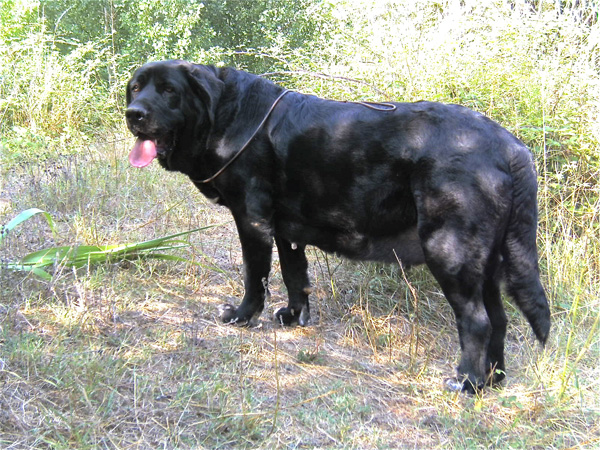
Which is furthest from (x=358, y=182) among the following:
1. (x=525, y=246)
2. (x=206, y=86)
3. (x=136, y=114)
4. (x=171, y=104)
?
(x=136, y=114)

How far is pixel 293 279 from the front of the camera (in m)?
3.74

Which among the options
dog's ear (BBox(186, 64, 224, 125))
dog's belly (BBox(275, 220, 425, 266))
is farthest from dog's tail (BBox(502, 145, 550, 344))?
dog's ear (BBox(186, 64, 224, 125))

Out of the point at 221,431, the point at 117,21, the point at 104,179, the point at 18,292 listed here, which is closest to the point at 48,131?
the point at 104,179

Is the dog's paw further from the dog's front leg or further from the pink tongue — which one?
the pink tongue

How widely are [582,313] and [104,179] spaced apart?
14.3 ft

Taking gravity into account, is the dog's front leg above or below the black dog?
below

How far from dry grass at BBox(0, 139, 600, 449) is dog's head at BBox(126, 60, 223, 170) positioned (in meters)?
0.92

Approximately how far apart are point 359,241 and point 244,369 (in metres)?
0.97

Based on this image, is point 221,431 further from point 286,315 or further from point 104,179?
point 104,179

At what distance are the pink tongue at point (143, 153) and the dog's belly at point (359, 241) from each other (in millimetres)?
864

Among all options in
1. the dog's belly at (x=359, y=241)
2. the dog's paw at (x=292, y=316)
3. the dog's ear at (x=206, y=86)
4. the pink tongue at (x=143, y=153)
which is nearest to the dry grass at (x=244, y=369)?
the dog's paw at (x=292, y=316)

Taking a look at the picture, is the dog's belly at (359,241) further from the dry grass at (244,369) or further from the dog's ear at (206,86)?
the dog's ear at (206,86)

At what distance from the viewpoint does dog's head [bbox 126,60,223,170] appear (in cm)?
335

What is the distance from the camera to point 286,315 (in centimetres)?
376
